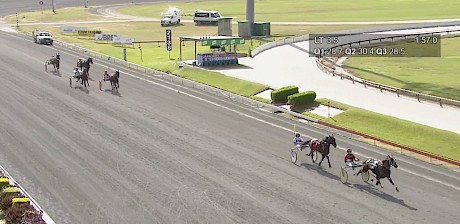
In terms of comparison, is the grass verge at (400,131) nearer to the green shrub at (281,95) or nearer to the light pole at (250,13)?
the green shrub at (281,95)

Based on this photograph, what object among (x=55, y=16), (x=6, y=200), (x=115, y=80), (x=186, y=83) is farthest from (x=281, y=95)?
(x=55, y=16)

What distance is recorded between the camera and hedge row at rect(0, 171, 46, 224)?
59.5 feet

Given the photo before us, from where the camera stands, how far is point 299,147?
24953mm

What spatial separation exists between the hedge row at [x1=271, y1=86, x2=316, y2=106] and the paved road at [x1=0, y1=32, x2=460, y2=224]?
2135mm

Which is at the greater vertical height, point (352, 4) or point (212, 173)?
point (352, 4)

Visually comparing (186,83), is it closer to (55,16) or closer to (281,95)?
(281,95)

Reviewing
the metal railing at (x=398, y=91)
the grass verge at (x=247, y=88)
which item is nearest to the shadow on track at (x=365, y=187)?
the grass verge at (x=247, y=88)

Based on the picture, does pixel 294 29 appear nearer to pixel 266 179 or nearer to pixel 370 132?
pixel 370 132

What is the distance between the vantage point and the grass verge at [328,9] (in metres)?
104

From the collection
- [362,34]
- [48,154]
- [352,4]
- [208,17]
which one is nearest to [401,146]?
[48,154]

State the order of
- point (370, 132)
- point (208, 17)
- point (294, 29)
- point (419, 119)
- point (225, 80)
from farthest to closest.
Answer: point (208, 17) → point (294, 29) → point (225, 80) → point (419, 119) → point (370, 132)

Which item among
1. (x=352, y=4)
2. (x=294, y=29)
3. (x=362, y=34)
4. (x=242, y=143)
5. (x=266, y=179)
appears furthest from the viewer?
(x=352, y=4)

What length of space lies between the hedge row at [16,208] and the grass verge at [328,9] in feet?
283

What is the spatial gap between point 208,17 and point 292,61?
42.8m
